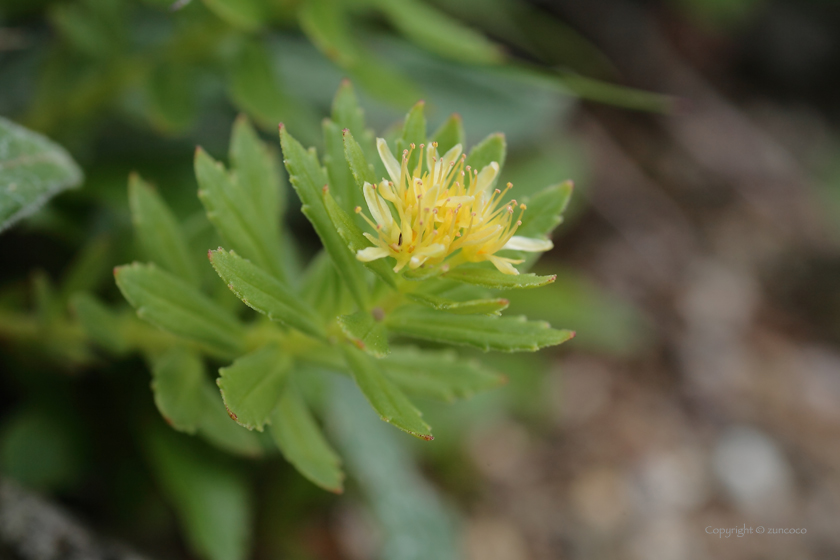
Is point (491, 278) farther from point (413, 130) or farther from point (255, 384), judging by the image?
point (255, 384)

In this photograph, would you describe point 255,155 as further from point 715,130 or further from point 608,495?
→ point 715,130

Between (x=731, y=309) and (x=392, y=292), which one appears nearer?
(x=392, y=292)

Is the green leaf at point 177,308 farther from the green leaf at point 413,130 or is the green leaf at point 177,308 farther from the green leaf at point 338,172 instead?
the green leaf at point 413,130

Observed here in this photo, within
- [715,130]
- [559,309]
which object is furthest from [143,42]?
[715,130]

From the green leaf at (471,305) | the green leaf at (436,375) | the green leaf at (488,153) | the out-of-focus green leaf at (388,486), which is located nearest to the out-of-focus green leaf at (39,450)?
the out-of-focus green leaf at (388,486)

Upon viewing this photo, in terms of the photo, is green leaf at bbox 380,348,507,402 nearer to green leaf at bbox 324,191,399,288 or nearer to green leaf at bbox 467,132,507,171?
green leaf at bbox 324,191,399,288

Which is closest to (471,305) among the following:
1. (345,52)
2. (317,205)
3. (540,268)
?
(317,205)
